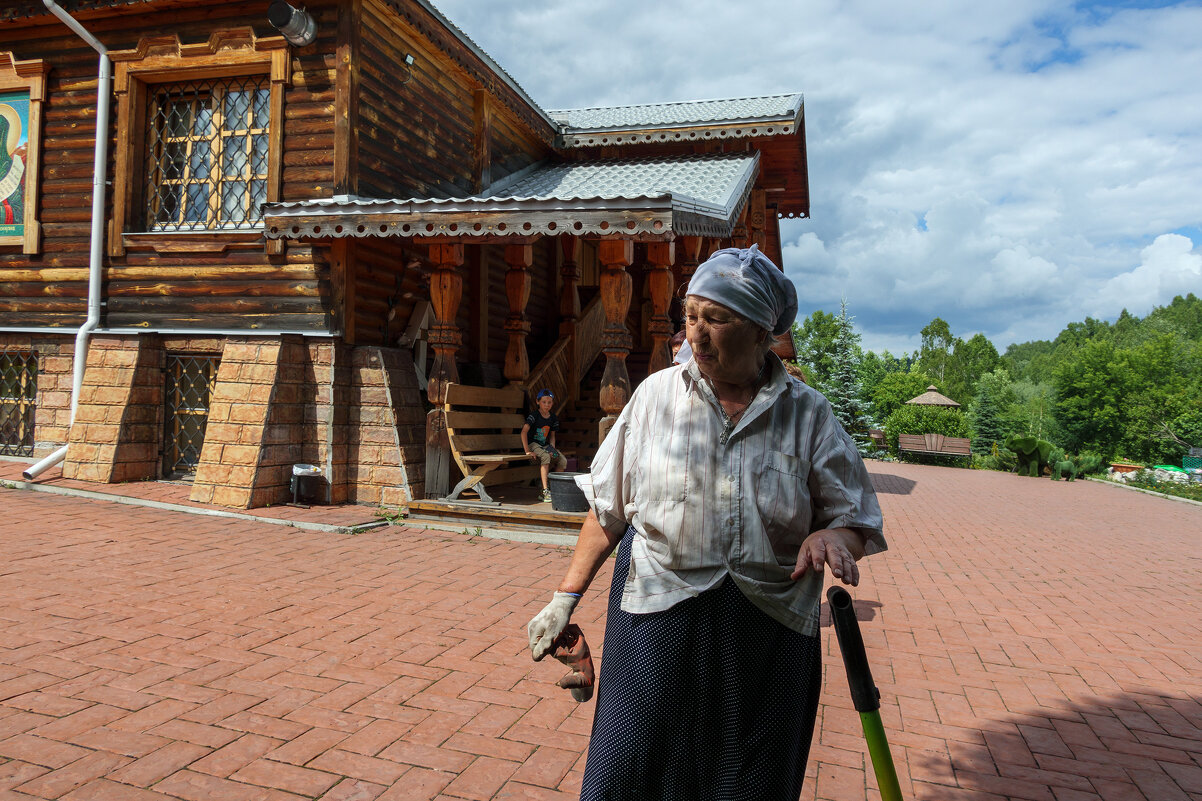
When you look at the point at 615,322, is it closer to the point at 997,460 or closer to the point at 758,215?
the point at 758,215

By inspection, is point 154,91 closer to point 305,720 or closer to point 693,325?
point 305,720

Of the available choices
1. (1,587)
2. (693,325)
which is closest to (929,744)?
(693,325)

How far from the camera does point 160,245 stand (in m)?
9.25

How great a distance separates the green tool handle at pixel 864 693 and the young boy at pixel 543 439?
7.03m

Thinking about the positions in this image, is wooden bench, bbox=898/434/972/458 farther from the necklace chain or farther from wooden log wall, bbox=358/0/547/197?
the necklace chain

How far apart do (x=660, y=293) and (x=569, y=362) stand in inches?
181

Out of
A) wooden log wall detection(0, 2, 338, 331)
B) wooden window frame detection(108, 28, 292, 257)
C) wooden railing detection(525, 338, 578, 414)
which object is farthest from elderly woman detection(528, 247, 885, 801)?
wooden railing detection(525, 338, 578, 414)

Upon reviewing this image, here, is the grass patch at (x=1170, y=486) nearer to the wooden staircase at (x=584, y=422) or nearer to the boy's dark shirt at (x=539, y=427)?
the wooden staircase at (x=584, y=422)

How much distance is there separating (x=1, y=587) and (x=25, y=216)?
7.42 metres

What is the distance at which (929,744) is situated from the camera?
3279 millimetres

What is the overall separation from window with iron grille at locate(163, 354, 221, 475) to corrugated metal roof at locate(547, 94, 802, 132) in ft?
24.1

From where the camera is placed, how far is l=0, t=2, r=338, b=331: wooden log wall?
8703 mm

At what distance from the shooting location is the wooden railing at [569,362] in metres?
11.5

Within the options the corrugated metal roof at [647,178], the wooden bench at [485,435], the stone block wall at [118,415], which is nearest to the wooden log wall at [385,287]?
the wooden bench at [485,435]
